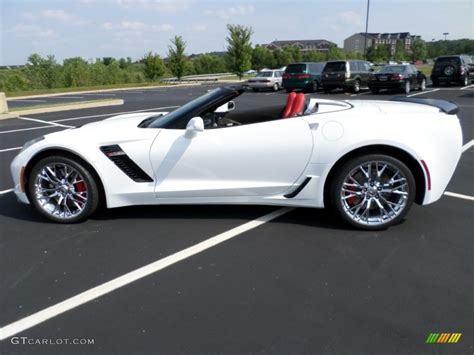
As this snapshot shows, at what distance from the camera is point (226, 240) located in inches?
138

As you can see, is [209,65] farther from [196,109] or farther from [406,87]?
[196,109]

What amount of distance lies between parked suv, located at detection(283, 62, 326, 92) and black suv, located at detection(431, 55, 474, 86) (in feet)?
20.6

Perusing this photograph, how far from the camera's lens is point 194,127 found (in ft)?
11.7

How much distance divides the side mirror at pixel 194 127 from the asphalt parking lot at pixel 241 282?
2.89 ft

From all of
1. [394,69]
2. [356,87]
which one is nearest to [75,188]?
[394,69]

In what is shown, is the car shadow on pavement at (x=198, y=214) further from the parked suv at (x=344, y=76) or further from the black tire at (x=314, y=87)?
the black tire at (x=314, y=87)

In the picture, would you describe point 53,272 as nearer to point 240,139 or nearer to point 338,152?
point 240,139

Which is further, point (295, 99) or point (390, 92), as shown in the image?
point (390, 92)

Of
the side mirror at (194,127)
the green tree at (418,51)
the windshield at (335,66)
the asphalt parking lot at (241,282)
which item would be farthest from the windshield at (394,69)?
the green tree at (418,51)

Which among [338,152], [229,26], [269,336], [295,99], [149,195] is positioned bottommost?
[269,336]

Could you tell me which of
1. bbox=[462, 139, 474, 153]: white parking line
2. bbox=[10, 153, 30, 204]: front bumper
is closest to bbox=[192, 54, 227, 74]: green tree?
bbox=[462, 139, 474, 153]: white parking line

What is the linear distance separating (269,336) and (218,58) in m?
62.2

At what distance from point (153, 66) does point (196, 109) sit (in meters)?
36.1

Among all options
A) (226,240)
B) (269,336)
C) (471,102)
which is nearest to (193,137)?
(226,240)
